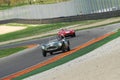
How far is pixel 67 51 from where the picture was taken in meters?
26.9

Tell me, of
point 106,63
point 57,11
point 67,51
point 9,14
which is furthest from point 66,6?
point 106,63

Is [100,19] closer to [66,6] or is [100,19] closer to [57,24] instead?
[57,24]

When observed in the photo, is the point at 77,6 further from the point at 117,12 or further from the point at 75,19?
the point at 117,12

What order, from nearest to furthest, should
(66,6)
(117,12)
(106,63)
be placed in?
(106,63)
(117,12)
(66,6)

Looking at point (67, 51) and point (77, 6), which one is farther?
point (77, 6)

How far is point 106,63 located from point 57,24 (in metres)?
52.7

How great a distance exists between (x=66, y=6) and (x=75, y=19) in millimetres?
9692

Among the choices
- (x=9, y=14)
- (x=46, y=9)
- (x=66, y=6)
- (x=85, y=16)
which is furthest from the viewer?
(x=9, y=14)

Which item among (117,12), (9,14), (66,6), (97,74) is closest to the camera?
(97,74)

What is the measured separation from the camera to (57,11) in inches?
3019

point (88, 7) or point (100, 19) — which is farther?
point (88, 7)

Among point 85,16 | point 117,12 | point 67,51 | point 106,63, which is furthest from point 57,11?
point 106,63

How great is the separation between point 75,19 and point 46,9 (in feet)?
52.3

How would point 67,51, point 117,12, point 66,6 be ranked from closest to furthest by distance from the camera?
point 67,51 < point 117,12 < point 66,6
